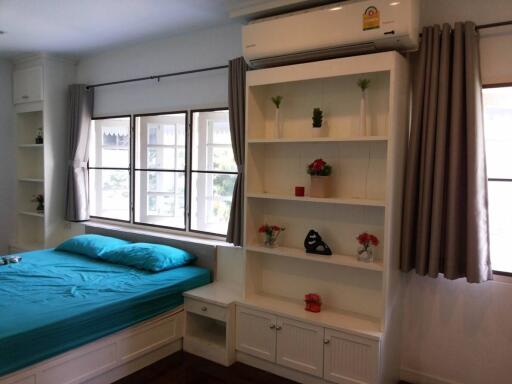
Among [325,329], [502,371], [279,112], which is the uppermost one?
[279,112]

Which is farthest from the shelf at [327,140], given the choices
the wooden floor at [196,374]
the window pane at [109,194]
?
the window pane at [109,194]

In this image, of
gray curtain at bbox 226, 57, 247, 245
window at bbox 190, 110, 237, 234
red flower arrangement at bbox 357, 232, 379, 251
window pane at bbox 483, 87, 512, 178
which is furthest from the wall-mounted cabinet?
window pane at bbox 483, 87, 512, 178

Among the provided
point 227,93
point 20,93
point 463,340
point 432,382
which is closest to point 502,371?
point 463,340

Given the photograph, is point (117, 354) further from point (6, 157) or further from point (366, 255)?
point (6, 157)

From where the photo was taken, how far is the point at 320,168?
2.73 metres

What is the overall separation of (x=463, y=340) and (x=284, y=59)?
2.20 metres

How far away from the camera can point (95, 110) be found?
4.69m

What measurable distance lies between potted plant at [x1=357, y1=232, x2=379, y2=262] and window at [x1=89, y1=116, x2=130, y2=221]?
281 cm

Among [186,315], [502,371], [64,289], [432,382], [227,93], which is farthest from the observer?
[227,93]

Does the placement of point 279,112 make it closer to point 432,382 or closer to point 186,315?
point 186,315

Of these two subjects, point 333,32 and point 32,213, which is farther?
point 32,213

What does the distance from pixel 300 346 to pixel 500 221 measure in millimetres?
1530

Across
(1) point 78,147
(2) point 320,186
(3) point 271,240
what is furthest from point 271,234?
(1) point 78,147

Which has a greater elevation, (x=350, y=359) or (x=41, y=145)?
(x=41, y=145)
